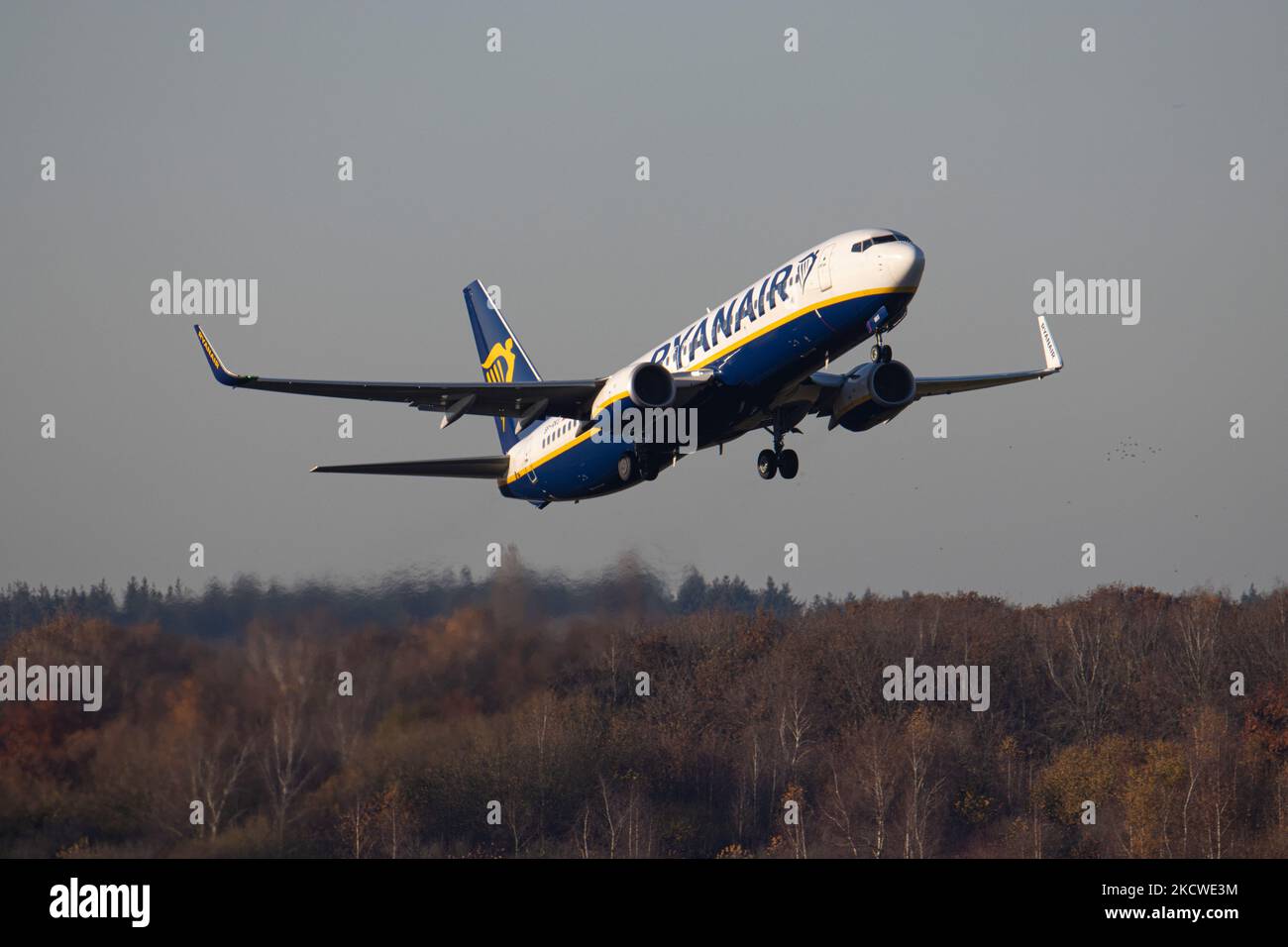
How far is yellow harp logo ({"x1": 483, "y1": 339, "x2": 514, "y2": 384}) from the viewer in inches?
2185

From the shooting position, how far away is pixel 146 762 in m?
40.6

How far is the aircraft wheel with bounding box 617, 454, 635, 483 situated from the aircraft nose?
9219mm

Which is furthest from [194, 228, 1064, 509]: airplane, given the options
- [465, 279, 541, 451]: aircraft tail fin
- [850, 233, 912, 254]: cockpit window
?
[465, 279, 541, 451]: aircraft tail fin

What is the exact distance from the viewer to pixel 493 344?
186 feet

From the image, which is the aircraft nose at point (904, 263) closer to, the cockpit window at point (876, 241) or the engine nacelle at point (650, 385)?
the cockpit window at point (876, 241)

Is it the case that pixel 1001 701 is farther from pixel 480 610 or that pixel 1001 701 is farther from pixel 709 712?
pixel 480 610

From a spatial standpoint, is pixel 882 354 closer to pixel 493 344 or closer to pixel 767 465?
pixel 767 465

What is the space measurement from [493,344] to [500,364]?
1017 millimetres

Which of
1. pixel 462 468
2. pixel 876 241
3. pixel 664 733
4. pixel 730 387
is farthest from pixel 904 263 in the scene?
pixel 664 733

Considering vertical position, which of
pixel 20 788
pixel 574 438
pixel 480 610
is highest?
pixel 574 438

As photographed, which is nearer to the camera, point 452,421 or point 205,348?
point 205,348

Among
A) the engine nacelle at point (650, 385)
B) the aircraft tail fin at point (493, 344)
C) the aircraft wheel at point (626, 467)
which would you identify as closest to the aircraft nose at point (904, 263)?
the engine nacelle at point (650, 385)
